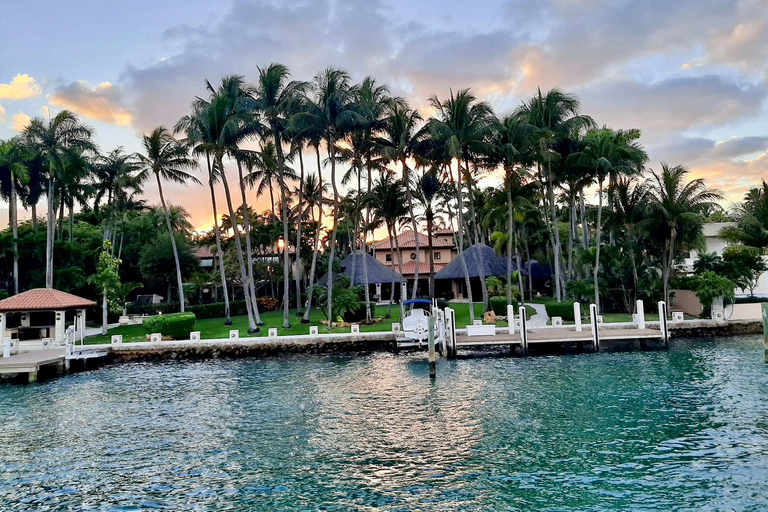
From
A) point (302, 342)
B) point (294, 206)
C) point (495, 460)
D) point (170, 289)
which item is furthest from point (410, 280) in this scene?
point (495, 460)

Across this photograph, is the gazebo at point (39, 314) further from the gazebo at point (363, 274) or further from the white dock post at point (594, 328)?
the white dock post at point (594, 328)

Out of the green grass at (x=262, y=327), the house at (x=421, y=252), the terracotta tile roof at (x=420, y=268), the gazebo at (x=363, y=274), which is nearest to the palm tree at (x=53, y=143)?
the green grass at (x=262, y=327)

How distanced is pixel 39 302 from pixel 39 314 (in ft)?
11.9

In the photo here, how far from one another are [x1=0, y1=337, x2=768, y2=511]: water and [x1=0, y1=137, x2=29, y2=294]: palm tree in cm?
1813

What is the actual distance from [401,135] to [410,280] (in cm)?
2601

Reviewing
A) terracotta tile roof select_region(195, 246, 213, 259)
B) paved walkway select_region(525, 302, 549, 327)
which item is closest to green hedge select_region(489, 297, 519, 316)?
paved walkway select_region(525, 302, 549, 327)

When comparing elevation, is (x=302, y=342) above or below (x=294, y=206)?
below

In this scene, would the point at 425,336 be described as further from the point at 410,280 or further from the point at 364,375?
the point at 410,280

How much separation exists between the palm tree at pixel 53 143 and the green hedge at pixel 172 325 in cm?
935

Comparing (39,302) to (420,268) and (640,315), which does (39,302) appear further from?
(420,268)

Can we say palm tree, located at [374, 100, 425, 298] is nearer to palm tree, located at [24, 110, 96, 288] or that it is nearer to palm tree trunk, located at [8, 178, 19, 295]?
palm tree, located at [24, 110, 96, 288]

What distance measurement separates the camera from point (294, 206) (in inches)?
2110

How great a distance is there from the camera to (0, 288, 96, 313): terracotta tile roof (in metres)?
30.0

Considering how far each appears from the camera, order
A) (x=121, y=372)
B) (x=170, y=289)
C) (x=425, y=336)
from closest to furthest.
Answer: (x=121, y=372) < (x=425, y=336) < (x=170, y=289)
